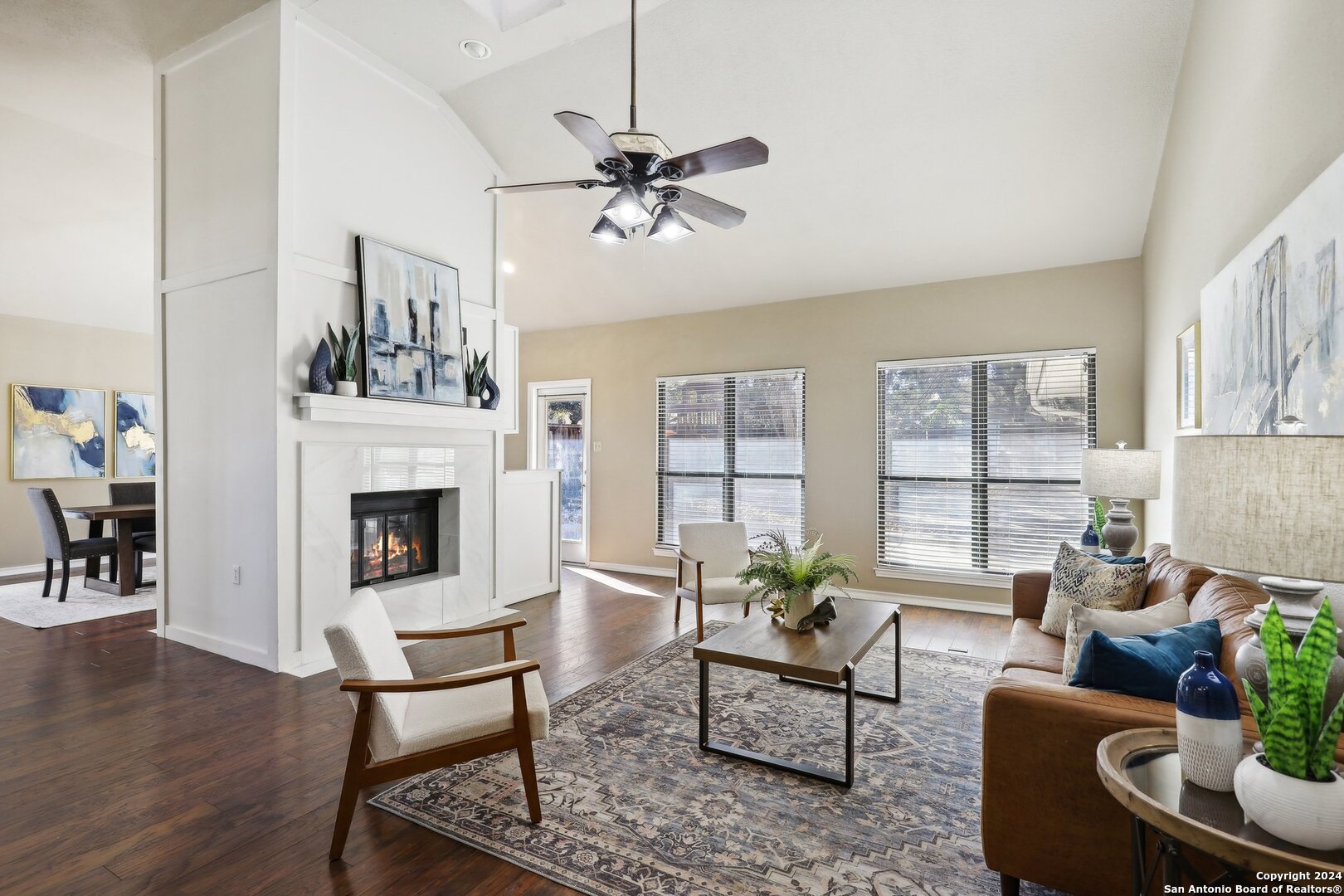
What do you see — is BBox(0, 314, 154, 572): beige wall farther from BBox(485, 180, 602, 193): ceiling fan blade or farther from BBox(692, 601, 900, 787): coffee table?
BBox(692, 601, 900, 787): coffee table

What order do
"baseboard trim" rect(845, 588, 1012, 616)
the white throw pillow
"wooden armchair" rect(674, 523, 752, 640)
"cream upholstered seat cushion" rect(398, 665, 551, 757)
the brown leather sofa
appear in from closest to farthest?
the brown leather sofa < "cream upholstered seat cushion" rect(398, 665, 551, 757) < the white throw pillow < "wooden armchair" rect(674, 523, 752, 640) < "baseboard trim" rect(845, 588, 1012, 616)

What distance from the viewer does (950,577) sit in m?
5.52

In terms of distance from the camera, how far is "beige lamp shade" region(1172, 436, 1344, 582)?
1104 millimetres

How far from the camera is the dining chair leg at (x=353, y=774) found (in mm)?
2033

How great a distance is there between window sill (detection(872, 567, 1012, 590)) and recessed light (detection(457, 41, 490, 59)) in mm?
4900

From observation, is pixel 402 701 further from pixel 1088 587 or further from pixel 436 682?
pixel 1088 587

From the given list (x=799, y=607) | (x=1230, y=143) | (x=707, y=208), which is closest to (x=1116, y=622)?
(x=799, y=607)

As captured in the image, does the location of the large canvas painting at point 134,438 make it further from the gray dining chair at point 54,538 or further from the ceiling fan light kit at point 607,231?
the ceiling fan light kit at point 607,231

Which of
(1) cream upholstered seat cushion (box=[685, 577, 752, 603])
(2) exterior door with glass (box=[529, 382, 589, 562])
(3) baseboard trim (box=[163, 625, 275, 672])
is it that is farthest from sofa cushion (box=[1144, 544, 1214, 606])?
(2) exterior door with glass (box=[529, 382, 589, 562])

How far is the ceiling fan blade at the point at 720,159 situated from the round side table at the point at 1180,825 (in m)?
2.26

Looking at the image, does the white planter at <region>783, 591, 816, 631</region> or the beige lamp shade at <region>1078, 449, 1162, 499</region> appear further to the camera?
the beige lamp shade at <region>1078, 449, 1162, 499</region>

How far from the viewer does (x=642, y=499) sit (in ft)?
23.1

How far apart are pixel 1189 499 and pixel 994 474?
14.3 feet

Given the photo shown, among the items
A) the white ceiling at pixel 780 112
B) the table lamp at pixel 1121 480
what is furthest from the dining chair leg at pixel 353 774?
the table lamp at pixel 1121 480
